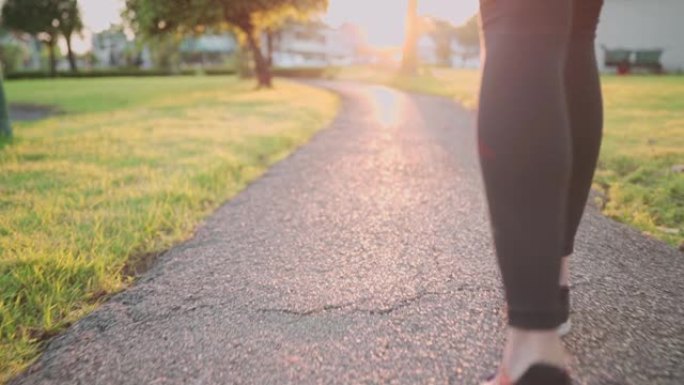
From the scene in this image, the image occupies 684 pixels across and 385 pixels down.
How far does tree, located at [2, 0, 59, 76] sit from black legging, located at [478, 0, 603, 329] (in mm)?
53901

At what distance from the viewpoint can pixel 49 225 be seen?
7.27 ft

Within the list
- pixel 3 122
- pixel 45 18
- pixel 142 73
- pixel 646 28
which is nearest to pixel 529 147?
pixel 3 122

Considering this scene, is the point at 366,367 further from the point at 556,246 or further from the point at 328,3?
the point at 328,3

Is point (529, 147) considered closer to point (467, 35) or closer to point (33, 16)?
point (33, 16)

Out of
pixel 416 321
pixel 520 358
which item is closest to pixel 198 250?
pixel 416 321

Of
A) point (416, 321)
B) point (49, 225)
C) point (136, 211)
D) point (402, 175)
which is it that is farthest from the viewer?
point (402, 175)

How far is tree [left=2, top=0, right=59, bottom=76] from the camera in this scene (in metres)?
45.8

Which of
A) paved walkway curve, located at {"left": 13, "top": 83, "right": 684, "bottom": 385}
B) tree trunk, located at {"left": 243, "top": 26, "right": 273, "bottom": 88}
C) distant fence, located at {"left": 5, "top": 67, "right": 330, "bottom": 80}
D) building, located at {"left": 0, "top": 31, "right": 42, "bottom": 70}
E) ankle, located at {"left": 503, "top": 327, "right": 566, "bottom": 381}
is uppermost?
building, located at {"left": 0, "top": 31, "right": 42, "bottom": 70}

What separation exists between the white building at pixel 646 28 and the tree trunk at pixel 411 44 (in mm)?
10657

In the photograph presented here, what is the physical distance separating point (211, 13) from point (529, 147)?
1684 cm

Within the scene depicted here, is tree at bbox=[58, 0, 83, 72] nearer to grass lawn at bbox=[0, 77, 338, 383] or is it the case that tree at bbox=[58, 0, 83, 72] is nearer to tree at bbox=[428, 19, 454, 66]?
tree at bbox=[428, 19, 454, 66]

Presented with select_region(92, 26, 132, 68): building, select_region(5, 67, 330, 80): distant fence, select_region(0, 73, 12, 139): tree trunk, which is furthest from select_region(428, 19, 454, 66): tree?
select_region(0, 73, 12, 139): tree trunk

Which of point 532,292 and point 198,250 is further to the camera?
point 198,250

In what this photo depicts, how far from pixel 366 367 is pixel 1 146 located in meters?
5.36
